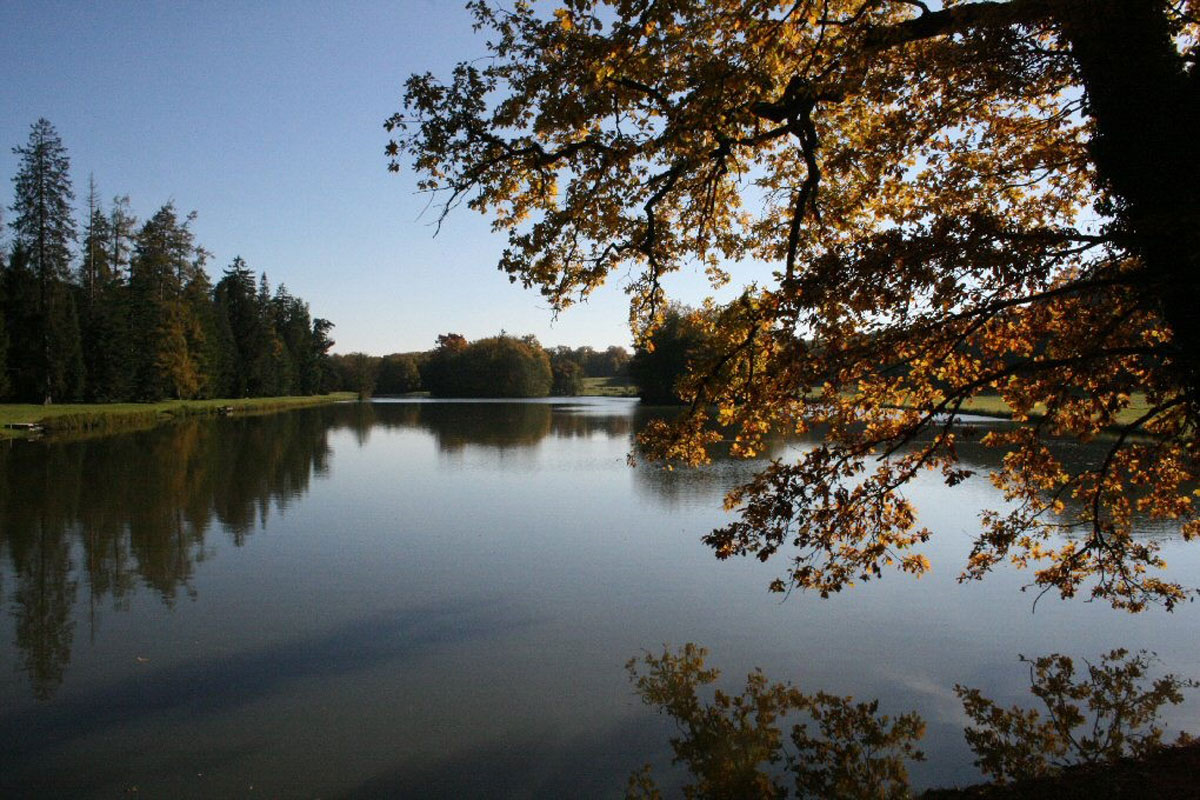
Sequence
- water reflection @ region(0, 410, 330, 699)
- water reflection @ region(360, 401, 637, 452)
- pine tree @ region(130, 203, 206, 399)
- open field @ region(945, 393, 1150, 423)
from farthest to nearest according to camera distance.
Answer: pine tree @ region(130, 203, 206, 399), water reflection @ region(360, 401, 637, 452), open field @ region(945, 393, 1150, 423), water reflection @ region(0, 410, 330, 699)

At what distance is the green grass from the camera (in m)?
98.9

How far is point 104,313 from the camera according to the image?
1565 inches

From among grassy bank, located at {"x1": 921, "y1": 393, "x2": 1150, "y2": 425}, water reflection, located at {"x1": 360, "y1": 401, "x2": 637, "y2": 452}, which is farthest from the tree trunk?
water reflection, located at {"x1": 360, "y1": 401, "x2": 637, "y2": 452}

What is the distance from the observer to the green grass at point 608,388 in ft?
324

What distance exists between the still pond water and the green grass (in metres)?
80.2

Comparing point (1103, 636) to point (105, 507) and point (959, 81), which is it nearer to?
point (959, 81)

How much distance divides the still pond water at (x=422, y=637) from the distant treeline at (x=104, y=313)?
2604cm

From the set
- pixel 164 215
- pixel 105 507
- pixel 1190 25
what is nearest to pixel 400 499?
pixel 105 507

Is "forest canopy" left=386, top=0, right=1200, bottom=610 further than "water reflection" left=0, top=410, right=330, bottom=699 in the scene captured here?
No

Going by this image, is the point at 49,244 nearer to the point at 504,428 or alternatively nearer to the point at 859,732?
the point at 504,428

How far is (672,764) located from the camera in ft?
17.8

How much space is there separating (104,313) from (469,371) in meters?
55.8

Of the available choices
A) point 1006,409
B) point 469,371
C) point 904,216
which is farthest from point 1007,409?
point 469,371

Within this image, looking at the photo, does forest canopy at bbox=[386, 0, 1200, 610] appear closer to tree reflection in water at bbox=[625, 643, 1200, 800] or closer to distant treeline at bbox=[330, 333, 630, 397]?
tree reflection in water at bbox=[625, 643, 1200, 800]
